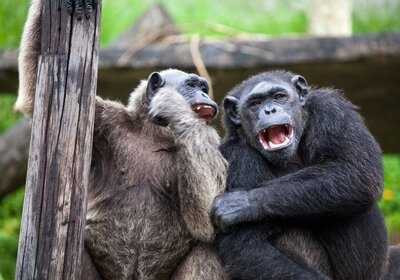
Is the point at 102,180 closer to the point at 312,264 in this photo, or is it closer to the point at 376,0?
the point at 312,264

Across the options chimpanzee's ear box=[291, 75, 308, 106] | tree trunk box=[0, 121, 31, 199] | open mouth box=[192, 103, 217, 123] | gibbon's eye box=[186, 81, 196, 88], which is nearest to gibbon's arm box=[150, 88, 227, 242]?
open mouth box=[192, 103, 217, 123]

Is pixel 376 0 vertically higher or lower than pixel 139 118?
higher

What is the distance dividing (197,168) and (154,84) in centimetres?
121

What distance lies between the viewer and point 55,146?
252 inches

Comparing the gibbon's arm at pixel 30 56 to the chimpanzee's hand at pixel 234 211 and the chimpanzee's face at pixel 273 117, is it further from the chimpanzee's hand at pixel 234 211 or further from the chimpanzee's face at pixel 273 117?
the chimpanzee's hand at pixel 234 211

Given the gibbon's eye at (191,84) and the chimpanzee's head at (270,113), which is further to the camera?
the gibbon's eye at (191,84)

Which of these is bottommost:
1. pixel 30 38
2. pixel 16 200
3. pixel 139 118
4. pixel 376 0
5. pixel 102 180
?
pixel 16 200

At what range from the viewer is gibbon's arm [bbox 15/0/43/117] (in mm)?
7383

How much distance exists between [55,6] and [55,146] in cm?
106

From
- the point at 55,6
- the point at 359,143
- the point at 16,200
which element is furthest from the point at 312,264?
the point at 16,200

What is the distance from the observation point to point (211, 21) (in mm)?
19609

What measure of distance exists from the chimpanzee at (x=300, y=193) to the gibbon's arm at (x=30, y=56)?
179cm

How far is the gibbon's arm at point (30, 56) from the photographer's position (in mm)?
7383

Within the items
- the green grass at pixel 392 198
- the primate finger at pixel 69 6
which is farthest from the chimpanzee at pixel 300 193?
the green grass at pixel 392 198
